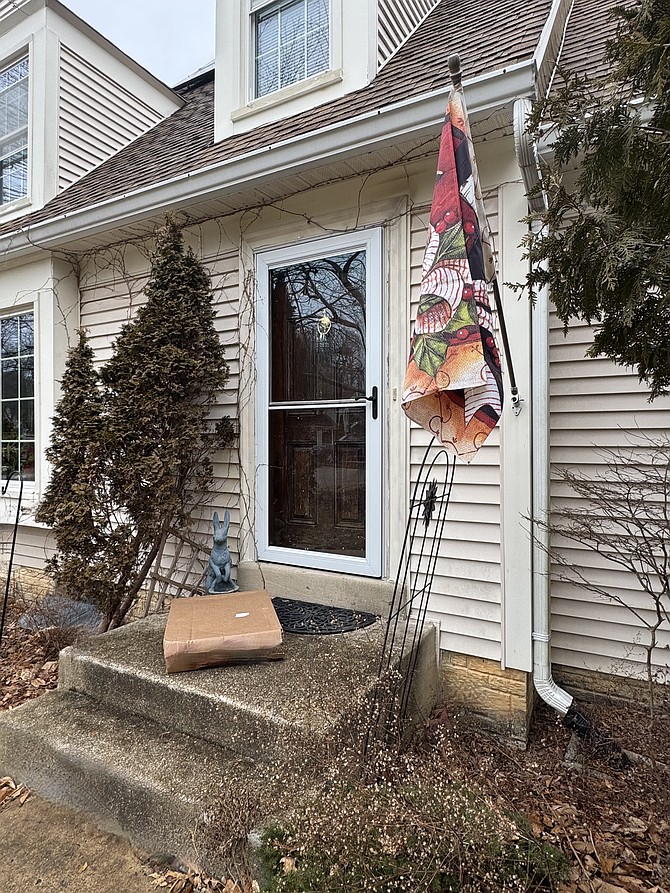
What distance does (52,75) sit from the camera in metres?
4.49

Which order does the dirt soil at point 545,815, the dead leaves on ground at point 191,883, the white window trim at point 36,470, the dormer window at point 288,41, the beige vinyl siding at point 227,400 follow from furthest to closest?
the white window trim at point 36,470 < the beige vinyl siding at point 227,400 < the dormer window at point 288,41 < the dirt soil at point 545,815 < the dead leaves on ground at point 191,883

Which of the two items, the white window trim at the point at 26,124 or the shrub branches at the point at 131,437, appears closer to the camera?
the shrub branches at the point at 131,437

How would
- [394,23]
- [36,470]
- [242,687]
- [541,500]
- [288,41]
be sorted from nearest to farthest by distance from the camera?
1. [242,687]
2. [541,500]
3. [394,23]
4. [288,41]
5. [36,470]

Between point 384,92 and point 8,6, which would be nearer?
point 384,92

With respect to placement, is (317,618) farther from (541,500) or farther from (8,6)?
(8,6)

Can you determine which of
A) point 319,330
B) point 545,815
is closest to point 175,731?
point 545,815

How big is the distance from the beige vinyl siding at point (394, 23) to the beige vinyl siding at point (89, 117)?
288 cm

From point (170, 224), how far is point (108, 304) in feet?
3.81

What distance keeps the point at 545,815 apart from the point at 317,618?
4.40 feet

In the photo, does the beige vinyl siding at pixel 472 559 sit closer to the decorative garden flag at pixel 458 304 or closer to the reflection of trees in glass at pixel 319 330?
the reflection of trees in glass at pixel 319 330

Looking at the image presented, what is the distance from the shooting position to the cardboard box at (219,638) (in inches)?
90.6

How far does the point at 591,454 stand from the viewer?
2.93m

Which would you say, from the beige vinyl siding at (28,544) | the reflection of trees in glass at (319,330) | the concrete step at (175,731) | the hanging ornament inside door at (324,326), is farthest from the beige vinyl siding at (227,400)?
the beige vinyl siding at (28,544)

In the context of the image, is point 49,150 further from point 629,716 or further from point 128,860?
point 629,716
